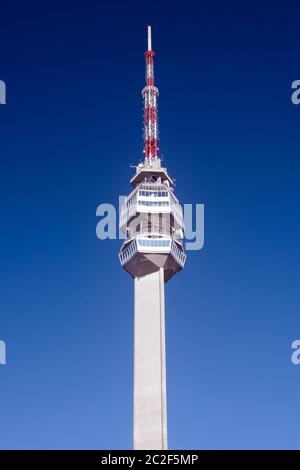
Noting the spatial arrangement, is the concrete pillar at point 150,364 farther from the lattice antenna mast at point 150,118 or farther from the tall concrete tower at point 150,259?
the lattice antenna mast at point 150,118

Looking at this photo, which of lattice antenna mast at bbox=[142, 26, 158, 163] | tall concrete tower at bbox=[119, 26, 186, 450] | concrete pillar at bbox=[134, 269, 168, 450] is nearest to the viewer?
concrete pillar at bbox=[134, 269, 168, 450]

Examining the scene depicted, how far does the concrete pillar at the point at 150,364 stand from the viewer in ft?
329

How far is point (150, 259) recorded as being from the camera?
11306cm

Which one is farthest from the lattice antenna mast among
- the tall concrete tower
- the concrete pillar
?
the concrete pillar

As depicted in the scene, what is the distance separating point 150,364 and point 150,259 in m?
17.2

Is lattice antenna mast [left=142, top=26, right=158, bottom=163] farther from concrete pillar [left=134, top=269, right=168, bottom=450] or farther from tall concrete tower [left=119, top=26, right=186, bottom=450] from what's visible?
concrete pillar [left=134, top=269, right=168, bottom=450]

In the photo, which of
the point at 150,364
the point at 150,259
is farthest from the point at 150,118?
the point at 150,364

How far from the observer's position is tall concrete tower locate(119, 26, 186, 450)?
334 ft

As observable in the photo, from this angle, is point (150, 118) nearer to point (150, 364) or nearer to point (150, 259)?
point (150, 259)

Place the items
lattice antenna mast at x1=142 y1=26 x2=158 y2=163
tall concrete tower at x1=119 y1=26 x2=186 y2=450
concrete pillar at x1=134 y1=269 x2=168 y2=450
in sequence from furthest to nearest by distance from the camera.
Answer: lattice antenna mast at x1=142 y1=26 x2=158 y2=163, tall concrete tower at x1=119 y1=26 x2=186 y2=450, concrete pillar at x1=134 y1=269 x2=168 y2=450
